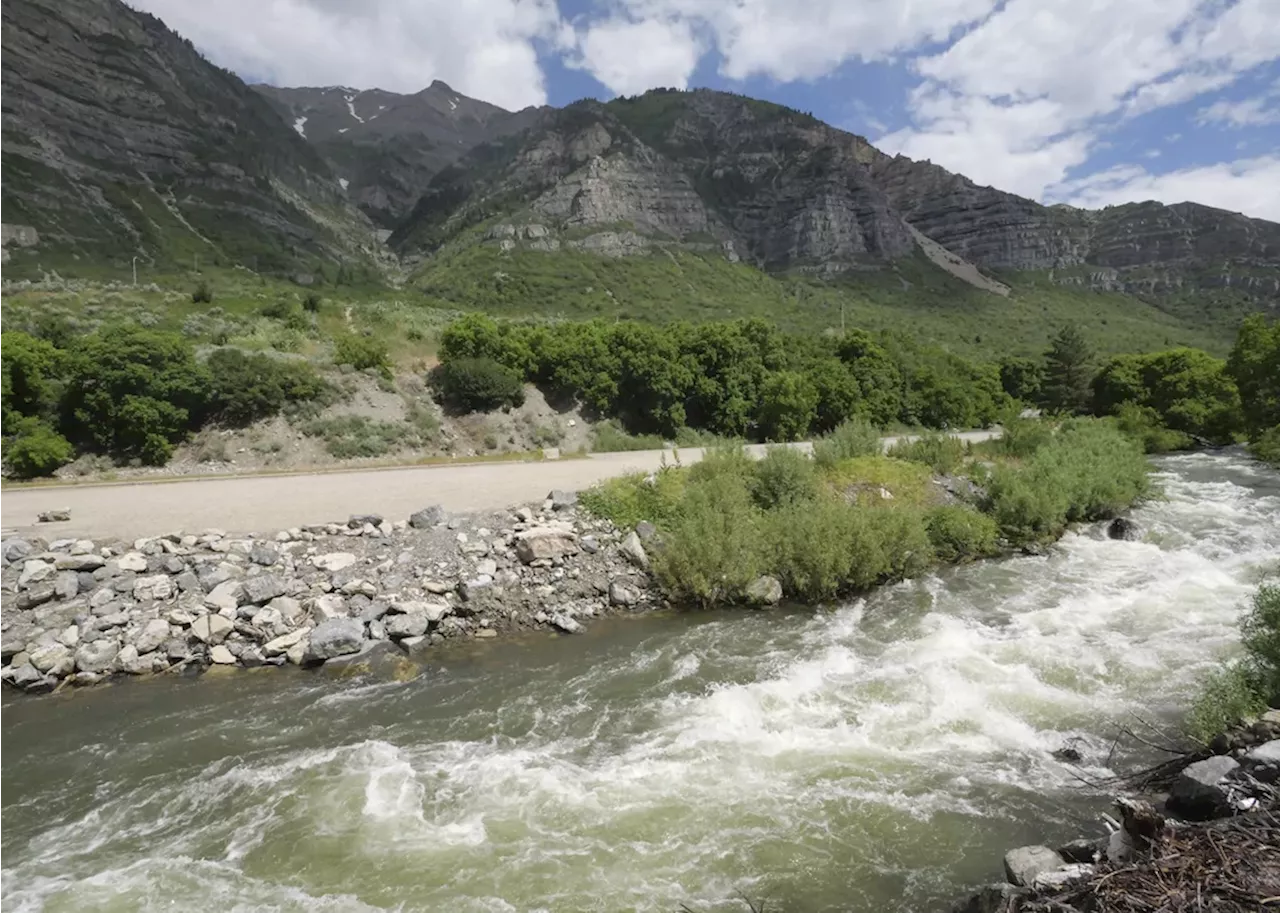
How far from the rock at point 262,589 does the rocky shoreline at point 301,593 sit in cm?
Result: 2

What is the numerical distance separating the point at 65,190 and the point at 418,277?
4425 centimetres

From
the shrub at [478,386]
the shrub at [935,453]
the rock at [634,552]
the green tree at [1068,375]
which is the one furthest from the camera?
the green tree at [1068,375]

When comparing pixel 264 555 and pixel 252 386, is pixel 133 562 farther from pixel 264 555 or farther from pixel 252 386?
pixel 252 386

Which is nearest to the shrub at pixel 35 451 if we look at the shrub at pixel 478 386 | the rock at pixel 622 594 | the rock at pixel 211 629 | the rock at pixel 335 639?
the shrub at pixel 478 386

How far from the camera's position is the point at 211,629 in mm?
11148

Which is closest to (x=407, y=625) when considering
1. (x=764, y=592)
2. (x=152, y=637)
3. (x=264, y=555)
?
(x=264, y=555)

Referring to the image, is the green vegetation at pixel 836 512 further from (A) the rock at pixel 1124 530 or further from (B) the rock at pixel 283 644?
(B) the rock at pixel 283 644

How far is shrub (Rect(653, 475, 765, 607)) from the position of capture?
13.3 metres

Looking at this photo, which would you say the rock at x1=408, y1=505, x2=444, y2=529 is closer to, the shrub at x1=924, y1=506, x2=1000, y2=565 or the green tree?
the shrub at x1=924, y1=506, x2=1000, y2=565

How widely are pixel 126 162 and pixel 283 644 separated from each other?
5088 inches

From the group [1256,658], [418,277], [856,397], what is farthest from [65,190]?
[1256,658]

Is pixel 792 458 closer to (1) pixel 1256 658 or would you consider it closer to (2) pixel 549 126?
(1) pixel 1256 658

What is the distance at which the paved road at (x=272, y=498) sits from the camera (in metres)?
14.5

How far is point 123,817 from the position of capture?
7.28 meters
